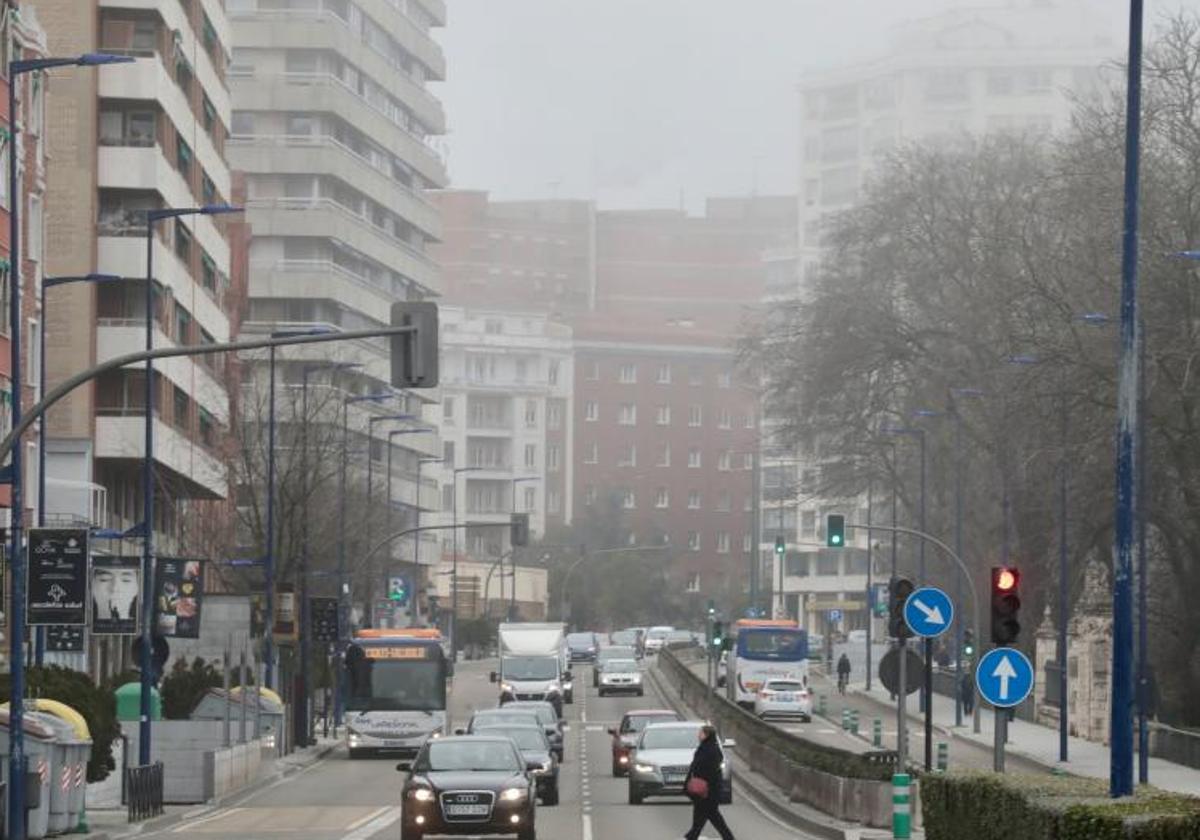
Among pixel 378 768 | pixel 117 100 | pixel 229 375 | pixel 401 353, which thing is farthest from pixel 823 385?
pixel 401 353

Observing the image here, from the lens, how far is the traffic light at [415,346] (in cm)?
3039

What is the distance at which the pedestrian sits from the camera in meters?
36.0

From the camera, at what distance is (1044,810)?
21219mm

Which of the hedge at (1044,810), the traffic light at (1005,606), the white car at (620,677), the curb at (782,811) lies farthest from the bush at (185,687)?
the white car at (620,677)

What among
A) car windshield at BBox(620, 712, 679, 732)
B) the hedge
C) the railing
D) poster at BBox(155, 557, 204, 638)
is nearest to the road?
the railing

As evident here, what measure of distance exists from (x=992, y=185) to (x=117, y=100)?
27268 mm

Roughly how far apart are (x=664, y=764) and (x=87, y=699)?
9687 mm

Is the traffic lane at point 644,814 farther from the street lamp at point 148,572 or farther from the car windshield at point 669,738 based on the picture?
the street lamp at point 148,572

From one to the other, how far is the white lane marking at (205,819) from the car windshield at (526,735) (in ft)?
13.8

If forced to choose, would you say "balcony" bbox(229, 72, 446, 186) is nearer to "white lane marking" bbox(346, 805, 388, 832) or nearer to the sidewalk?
the sidewalk

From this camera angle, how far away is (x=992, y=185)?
92.0 meters

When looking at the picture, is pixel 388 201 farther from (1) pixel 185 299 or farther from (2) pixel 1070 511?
(2) pixel 1070 511

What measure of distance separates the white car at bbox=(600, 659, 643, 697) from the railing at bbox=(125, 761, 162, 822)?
6107 centimetres

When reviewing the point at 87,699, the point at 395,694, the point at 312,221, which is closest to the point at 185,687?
the point at 395,694
